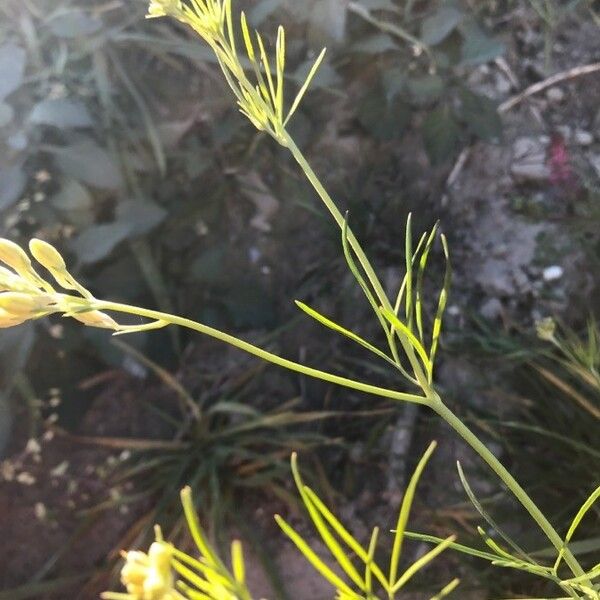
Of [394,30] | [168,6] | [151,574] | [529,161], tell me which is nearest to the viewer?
[151,574]

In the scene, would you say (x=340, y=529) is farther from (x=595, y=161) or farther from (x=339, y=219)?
(x=595, y=161)

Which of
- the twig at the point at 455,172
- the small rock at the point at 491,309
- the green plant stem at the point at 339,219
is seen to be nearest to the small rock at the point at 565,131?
the twig at the point at 455,172

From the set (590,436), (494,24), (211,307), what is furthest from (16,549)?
(494,24)

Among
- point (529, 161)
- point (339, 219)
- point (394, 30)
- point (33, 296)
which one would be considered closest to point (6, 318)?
point (33, 296)

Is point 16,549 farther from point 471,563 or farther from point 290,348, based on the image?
point 471,563

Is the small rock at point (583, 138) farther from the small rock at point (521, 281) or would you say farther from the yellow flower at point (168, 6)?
the yellow flower at point (168, 6)
